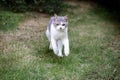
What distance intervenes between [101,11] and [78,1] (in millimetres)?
1508

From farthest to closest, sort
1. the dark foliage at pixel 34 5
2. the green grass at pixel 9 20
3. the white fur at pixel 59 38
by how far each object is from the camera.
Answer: the dark foliage at pixel 34 5 → the green grass at pixel 9 20 → the white fur at pixel 59 38

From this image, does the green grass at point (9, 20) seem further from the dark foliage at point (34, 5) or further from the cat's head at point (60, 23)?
the cat's head at point (60, 23)

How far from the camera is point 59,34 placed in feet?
20.9

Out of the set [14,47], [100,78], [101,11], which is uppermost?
[101,11]

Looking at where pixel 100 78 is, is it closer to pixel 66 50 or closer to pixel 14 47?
pixel 66 50

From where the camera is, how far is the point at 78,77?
233 inches

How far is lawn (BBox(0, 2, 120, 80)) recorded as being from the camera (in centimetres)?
600

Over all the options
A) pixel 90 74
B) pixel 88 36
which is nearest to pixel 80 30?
pixel 88 36

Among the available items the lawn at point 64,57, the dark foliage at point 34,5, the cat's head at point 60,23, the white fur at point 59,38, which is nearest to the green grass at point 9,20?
the lawn at point 64,57

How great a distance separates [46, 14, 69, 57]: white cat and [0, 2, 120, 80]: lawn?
25cm

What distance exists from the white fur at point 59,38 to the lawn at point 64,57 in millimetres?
222

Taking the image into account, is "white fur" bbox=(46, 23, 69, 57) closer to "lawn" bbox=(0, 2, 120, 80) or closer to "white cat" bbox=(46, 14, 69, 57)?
"white cat" bbox=(46, 14, 69, 57)

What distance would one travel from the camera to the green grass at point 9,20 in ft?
29.9

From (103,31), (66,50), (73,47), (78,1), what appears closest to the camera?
(66,50)
